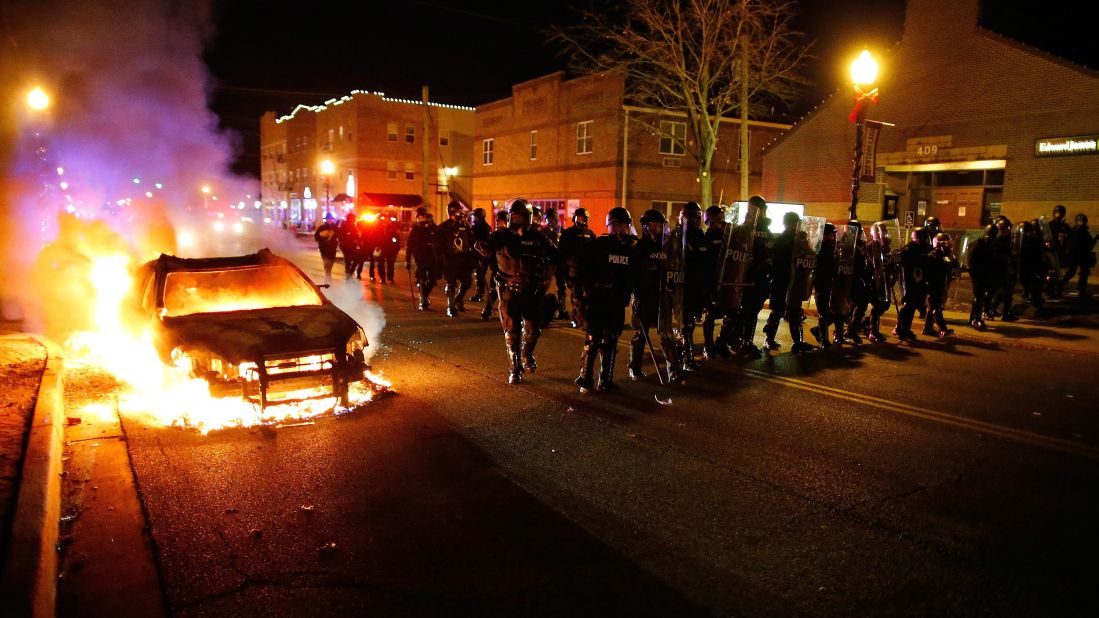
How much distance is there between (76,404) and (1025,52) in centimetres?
2431

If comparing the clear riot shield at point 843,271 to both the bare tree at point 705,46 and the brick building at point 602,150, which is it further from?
the brick building at point 602,150

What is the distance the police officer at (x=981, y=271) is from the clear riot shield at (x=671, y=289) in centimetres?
708

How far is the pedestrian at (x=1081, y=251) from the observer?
14.1 meters

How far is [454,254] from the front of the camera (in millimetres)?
13266

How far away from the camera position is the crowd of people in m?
7.45

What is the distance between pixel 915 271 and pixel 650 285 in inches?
209

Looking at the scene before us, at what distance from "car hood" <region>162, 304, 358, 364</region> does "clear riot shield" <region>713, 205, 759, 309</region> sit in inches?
181

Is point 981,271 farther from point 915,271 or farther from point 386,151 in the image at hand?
point 386,151

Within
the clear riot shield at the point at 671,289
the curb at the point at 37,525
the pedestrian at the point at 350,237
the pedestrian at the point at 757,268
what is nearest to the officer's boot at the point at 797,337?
the pedestrian at the point at 757,268

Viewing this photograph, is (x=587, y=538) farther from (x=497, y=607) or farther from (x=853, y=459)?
(x=853, y=459)

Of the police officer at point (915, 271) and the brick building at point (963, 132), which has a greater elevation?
the brick building at point (963, 132)

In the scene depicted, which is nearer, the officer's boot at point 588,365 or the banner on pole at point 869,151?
the officer's boot at point 588,365

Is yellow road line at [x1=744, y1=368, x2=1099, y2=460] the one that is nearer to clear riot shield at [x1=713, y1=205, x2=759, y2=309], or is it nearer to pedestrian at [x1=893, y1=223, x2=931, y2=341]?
clear riot shield at [x1=713, y1=205, x2=759, y2=309]

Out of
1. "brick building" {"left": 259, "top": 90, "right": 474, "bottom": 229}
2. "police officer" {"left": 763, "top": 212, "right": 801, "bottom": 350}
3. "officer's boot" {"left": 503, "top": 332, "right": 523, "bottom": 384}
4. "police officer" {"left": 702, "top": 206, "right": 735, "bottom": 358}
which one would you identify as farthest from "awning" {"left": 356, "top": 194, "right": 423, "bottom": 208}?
"officer's boot" {"left": 503, "top": 332, "right": 523, "bottom": 384}
